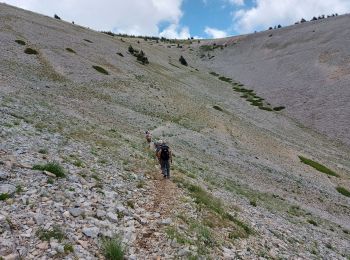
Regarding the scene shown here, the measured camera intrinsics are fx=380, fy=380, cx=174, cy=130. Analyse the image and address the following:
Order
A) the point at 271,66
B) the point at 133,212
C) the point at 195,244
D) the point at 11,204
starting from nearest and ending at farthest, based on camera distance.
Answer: the point at 11,204
the point at 195,244
the point at 133,212
the point at 271,66

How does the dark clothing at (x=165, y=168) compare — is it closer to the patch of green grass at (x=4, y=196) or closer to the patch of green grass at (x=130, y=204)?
the patch of green grass at (x=130, y=204)

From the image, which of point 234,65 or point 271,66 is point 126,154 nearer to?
point 271,66

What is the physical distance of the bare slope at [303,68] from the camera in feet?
252

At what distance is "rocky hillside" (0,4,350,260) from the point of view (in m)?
14.2

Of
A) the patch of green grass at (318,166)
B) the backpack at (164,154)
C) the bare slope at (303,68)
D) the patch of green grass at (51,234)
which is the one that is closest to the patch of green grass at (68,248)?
the patch of green grass at (51,234)

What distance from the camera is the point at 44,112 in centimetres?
3256

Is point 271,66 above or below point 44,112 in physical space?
above

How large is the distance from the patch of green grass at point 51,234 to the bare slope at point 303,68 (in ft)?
200

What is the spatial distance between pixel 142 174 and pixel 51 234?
1005 cm

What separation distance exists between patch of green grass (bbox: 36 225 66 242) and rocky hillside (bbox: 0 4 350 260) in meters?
0.04

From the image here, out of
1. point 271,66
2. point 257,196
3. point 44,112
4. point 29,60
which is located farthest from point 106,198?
point 271,66

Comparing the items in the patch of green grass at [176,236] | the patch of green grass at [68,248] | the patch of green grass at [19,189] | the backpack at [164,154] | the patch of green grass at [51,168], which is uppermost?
the backpack at [164,154]

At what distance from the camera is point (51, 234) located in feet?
41.7

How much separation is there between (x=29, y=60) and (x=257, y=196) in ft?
138
